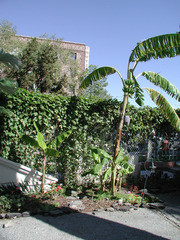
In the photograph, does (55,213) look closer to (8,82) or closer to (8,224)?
(8,224)

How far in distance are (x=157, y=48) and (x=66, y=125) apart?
11.9 feet

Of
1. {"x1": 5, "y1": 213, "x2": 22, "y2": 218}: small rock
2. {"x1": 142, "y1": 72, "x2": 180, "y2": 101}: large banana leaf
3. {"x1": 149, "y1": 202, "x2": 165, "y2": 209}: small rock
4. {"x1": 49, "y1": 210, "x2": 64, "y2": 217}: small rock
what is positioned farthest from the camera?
{"x1": 142, "y1": 72, "x2": 180, "y2": 101}: large banana leaf

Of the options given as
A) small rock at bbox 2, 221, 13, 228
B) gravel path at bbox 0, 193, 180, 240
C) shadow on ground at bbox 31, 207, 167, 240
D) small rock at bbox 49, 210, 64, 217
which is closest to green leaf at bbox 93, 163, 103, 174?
A: gravel path at bbox 0, 193, 180, 240

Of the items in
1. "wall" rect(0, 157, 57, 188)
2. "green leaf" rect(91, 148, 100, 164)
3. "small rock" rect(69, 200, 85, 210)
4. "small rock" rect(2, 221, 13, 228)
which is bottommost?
"small rock" rect(69, 200, 85, 210)

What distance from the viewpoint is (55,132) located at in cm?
665

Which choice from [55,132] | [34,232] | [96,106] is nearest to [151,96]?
[96,106]

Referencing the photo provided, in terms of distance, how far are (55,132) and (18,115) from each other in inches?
51.2

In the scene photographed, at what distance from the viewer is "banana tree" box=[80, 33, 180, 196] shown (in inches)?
234

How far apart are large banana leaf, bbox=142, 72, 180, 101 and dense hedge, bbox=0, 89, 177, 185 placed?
1.38 metres

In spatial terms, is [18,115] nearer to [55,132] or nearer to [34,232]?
[55,132]

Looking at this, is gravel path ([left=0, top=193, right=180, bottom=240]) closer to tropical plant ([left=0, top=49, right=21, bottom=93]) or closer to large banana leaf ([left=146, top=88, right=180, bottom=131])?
Answer: large banana leaf ([left=146, top=88, right=180, bottom=131])

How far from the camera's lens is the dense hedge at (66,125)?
589 cm

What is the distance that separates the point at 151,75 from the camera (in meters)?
6.64

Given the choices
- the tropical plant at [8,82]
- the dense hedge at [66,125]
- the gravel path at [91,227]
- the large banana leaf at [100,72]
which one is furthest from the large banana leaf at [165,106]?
the tropical plant at [8,82]
